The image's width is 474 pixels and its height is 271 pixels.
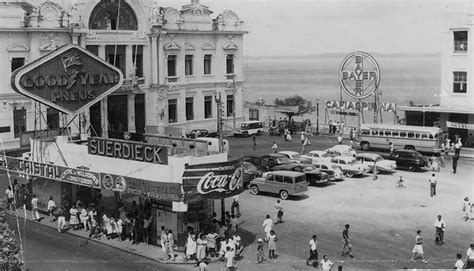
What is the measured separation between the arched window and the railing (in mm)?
28009

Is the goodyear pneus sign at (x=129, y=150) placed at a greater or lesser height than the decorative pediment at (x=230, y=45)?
lesser

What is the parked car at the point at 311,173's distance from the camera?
3884 centimetres

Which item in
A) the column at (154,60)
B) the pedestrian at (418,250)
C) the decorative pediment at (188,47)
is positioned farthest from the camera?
the decorative pediment at (188,47)

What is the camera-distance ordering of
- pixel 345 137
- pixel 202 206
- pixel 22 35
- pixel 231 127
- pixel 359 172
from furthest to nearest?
pixel 231 127 → pixel 345 137 → pixel 22 35 → pixel 359 172 → pixel 202 206

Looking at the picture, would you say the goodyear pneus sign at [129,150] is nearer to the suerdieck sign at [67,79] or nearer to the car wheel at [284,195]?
the suerdieck sign at [67,79]

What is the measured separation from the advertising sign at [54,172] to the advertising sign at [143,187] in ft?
2.76

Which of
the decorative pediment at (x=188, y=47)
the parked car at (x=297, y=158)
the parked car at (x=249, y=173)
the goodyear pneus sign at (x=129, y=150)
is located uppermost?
the decorative pediment at (x=188, y=47)

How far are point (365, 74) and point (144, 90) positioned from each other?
20.3 m

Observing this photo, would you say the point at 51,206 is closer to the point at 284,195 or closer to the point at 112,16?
the point at 284,195

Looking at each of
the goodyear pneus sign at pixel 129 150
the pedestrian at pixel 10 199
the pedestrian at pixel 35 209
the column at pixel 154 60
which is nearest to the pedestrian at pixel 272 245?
the goodyear pneus sign at pixel 129 150

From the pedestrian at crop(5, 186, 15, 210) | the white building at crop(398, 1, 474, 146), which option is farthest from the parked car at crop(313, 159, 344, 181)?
the pedestrian at crop(5, 186, 15, 210)

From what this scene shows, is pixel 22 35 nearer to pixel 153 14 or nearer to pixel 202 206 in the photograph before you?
pixel 153 14

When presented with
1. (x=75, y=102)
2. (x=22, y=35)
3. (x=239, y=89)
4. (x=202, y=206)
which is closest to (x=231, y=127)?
(x=239, y=89)

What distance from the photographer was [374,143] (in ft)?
168
